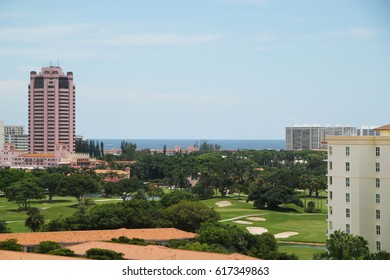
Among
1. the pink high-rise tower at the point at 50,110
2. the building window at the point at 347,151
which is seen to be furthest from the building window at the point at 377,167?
the pink high-rise tower at the point at 50,110

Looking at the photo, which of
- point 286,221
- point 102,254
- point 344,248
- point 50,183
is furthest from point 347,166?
point 50,183

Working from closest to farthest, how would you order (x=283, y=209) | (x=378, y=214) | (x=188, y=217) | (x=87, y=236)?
(x=378, y=214), (x=87, y=236), (x=188, y=217), (x=283, y=209)

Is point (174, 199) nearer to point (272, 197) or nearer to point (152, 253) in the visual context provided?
point (272, 197)

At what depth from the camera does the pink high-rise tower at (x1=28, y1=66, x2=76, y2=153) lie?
80.9 meters

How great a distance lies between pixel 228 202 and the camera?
150 feet

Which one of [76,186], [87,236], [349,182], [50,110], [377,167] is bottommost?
[87,236]

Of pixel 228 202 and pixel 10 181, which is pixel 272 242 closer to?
pixel 228 202

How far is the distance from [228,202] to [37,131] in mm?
41336

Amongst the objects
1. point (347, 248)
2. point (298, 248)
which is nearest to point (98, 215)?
point (298, 248)

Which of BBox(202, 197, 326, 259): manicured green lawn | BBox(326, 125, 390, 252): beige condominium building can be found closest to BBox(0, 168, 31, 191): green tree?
BBox(202, 197, 326, 259): manicured green lawn

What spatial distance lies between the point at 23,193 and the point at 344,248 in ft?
90.8

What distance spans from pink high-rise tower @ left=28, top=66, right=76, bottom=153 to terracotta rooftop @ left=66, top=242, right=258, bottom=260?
61574mm

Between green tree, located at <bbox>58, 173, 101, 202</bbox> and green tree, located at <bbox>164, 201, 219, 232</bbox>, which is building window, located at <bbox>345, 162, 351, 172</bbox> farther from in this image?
green tree, located at <bbox>58, 173, 101, 202</bbox>

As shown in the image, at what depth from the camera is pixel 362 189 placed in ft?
70.6
